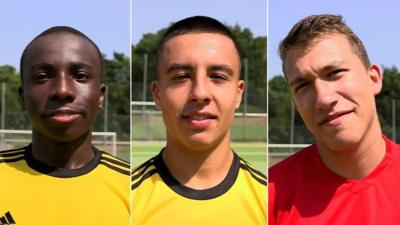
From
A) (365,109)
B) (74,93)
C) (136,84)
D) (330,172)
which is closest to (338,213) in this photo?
(330,172)

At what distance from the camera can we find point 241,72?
1466 mm

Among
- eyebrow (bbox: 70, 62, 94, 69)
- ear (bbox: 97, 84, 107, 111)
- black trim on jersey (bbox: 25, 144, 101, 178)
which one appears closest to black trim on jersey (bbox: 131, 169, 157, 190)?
black trim on jersey (bbox: 25, 144, 101, 178)

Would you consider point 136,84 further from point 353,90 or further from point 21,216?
point 353,90

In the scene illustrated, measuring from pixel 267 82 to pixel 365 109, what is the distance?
30 cm

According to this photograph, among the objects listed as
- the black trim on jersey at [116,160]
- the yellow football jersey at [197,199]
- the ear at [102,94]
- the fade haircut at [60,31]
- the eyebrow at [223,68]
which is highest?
the fade haircut at [60,31]

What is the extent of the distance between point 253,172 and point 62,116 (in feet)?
1.88

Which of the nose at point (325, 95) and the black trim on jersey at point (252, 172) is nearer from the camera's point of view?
the nose at point (325, 95)

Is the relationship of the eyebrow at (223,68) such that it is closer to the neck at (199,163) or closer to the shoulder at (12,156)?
the neck at (199,163)

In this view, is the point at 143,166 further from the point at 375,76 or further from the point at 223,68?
the point at 375,76

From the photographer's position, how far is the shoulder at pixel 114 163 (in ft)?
4.89

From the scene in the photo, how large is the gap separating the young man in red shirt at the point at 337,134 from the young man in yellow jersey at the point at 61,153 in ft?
1.74

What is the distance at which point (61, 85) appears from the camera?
1.42 m

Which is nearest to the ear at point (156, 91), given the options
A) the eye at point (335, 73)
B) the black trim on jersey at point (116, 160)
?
the black trim on jersey at point (116, 160)

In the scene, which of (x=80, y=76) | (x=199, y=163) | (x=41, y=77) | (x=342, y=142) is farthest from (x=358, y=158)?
(x=41, y=77)
